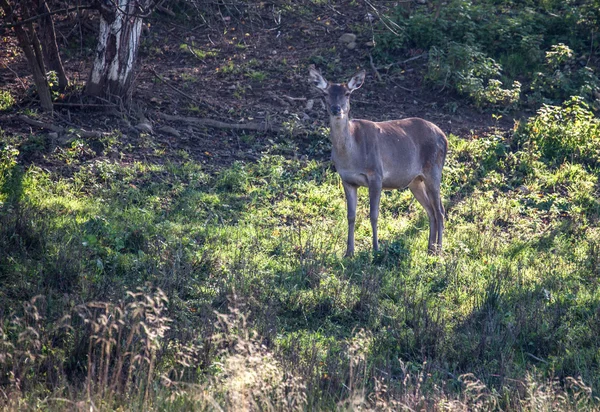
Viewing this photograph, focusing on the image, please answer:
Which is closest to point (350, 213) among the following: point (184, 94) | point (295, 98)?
point (295, 98)

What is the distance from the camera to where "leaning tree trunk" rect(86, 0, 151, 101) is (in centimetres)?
1246

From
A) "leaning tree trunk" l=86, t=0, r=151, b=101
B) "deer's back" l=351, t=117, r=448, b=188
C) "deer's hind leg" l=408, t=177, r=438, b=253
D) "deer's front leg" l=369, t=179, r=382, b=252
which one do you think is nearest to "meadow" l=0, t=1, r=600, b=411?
"deer's hind leg" l=408, t=177, r=438, b=253

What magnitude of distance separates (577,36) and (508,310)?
399 inches

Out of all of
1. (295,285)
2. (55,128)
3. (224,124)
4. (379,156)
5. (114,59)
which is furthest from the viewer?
(224,124)

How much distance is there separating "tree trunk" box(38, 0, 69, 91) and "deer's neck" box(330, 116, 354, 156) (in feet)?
17.1

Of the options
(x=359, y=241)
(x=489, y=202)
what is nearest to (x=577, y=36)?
(x=489, y=202)

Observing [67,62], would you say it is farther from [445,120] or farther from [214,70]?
[445,120]

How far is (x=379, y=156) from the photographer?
1034cm

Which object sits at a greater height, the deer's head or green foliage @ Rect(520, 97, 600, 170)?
the deer's head

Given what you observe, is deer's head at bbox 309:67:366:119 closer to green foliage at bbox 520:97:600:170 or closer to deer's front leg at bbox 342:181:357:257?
deer's front leg at bbox 342:181:357:257

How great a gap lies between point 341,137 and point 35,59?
523 centimetres

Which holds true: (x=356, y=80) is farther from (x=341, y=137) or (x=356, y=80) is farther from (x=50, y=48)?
(x=50, y=48)

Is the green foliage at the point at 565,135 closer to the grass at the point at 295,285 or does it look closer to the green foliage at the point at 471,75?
the grass at the point at 295,285

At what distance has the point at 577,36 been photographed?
53.5 ft
